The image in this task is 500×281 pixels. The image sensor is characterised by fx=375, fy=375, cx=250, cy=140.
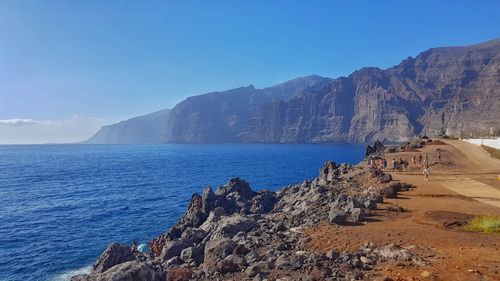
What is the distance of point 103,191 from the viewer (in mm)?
81875

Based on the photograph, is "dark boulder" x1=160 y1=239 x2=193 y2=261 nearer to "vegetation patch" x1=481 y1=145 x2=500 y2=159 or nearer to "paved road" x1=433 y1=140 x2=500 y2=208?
"paved road" x1=433 y1=140 x2=500 y2=208

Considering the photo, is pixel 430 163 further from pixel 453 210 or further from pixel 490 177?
pixel 453 210

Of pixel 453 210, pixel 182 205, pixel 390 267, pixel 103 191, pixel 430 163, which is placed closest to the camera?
pixel 390 267

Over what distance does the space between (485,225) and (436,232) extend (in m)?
2.59

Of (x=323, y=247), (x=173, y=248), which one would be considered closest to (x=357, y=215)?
(x=323, y=247)

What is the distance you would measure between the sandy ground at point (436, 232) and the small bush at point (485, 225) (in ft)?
1.84

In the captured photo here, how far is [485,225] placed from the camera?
19484 mm

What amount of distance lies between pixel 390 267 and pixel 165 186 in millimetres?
78864

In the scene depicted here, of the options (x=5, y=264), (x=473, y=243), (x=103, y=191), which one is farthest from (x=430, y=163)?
(x=103, y=191)

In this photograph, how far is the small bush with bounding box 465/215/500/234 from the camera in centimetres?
1923

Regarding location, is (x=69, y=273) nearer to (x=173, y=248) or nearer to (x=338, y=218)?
(x=173, y=248)

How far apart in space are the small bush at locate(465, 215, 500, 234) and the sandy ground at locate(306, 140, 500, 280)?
1.84 ft

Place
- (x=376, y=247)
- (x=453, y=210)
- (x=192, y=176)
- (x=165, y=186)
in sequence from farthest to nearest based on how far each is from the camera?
1. (x=192, y=176)
2. (x=165, y=186)
3. (x=453, y=210)
4. (x=376, y=247)

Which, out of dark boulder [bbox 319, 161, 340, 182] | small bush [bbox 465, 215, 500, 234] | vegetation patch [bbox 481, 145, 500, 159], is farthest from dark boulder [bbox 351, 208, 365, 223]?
vegetation patch [bbox 481, 145, 500, 159]
